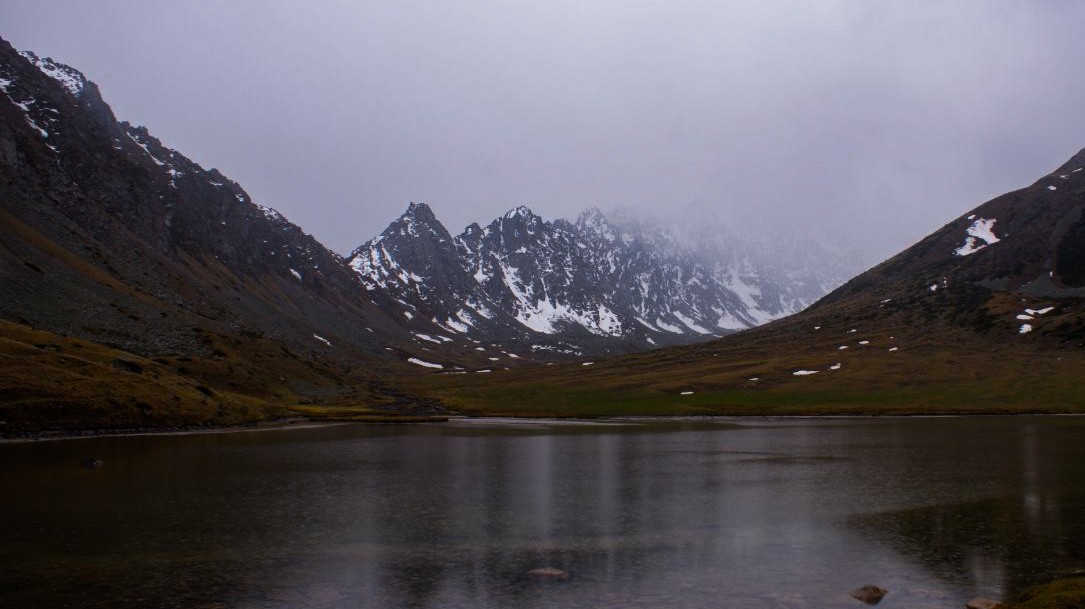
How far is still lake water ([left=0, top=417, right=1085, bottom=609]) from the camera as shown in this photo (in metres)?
26.2

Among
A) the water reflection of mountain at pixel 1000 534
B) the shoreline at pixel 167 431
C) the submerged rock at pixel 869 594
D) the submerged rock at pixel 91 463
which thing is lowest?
the submerged rock at pixel 869 594

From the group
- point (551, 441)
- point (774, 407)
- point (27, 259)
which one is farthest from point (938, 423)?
point (27, 259)

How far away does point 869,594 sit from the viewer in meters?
24.8

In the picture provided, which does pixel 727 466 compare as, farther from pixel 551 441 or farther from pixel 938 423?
pixel 938 423

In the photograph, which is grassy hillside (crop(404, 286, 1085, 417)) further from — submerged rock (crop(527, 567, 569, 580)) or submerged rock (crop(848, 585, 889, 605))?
submerged rock (crop(527, 567, 569, 580))

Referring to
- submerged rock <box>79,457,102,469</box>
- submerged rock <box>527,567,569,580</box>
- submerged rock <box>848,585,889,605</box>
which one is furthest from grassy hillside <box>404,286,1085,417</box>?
submerged rock <box>527,567,569,580</box>

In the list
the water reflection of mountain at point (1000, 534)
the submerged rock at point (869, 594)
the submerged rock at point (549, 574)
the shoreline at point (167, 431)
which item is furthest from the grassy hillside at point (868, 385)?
the submerged rock at point (549, 574)

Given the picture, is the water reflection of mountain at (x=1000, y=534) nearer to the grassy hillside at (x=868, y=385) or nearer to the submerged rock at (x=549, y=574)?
the submerged rock at (x=549, y=574)

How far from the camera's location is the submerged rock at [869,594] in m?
24.5

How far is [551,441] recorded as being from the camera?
86.1 metres

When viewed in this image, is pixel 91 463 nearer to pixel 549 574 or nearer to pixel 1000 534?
pixel 549 574

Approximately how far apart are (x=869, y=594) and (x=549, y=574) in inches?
438

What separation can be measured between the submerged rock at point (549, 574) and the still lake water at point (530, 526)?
1.74ft

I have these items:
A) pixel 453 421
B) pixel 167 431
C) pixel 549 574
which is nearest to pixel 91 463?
pixel 167 431
